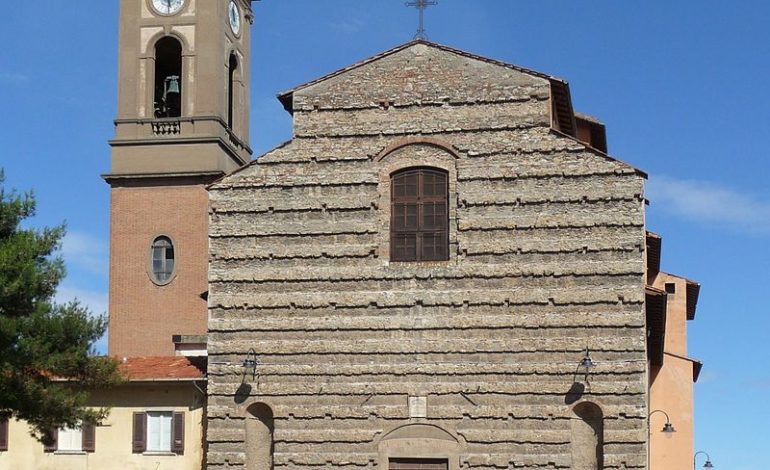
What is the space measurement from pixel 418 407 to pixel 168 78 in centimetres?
1723

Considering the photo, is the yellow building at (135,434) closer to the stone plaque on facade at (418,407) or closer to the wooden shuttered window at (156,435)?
the wooden shuttered window at (156,435)

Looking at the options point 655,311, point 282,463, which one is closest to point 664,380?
point 655,311

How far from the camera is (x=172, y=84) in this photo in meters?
38.5

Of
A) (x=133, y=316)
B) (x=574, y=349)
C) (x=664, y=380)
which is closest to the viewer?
(x=574, y=349)

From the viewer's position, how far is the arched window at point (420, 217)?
25328mm

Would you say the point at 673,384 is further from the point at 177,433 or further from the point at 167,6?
the point at 167,6

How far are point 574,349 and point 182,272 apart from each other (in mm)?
15359

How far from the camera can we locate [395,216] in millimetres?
25547

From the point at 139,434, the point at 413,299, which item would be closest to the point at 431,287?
the point at 413,299

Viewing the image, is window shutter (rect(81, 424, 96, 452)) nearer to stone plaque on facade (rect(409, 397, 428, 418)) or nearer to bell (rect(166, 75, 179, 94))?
stone plaque on facade (rect(409, 397, 428, 418))

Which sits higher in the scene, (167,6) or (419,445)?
(167,6)

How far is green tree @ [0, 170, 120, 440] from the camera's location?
21984mm

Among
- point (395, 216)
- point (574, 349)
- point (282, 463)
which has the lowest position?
point (282, 463)

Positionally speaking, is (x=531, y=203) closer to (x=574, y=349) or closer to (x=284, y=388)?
(x=574, y=349)
